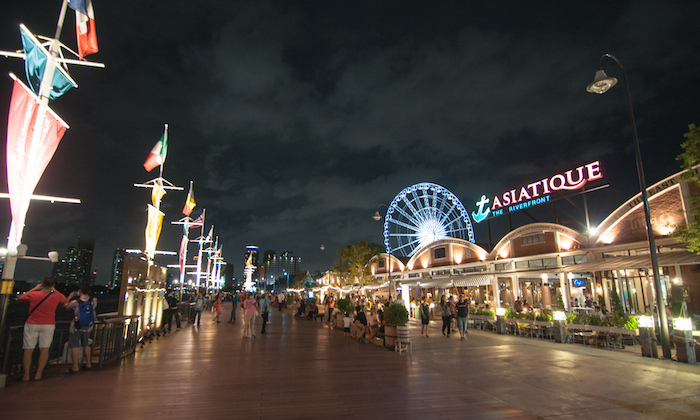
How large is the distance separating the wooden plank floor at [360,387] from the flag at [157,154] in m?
10.9

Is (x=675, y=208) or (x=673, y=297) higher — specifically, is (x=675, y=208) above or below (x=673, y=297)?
above

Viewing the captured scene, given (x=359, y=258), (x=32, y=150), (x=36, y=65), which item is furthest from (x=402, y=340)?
(x=359, y=258)

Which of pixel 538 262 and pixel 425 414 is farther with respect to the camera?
pixel 538 262

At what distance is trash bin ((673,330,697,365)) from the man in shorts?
14.4 meters

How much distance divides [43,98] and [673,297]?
17337 millimetres

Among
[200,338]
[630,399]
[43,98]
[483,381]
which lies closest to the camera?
[630,399]

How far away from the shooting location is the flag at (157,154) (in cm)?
1906

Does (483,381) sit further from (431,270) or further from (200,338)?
(431,270)

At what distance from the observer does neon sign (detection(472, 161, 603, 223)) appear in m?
21.0

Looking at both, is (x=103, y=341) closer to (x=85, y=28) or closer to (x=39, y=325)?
(x=39, y=325)

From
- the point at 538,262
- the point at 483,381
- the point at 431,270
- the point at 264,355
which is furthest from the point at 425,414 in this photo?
the point at 431,270

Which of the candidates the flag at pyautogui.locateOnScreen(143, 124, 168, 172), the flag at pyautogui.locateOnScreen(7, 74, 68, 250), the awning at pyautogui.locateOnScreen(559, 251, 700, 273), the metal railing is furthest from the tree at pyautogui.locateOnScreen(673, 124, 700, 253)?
the flag at pyautogui.locateOnScreen(143, 124, 168, 172)

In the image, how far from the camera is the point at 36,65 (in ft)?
27.2

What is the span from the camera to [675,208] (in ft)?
50.5
